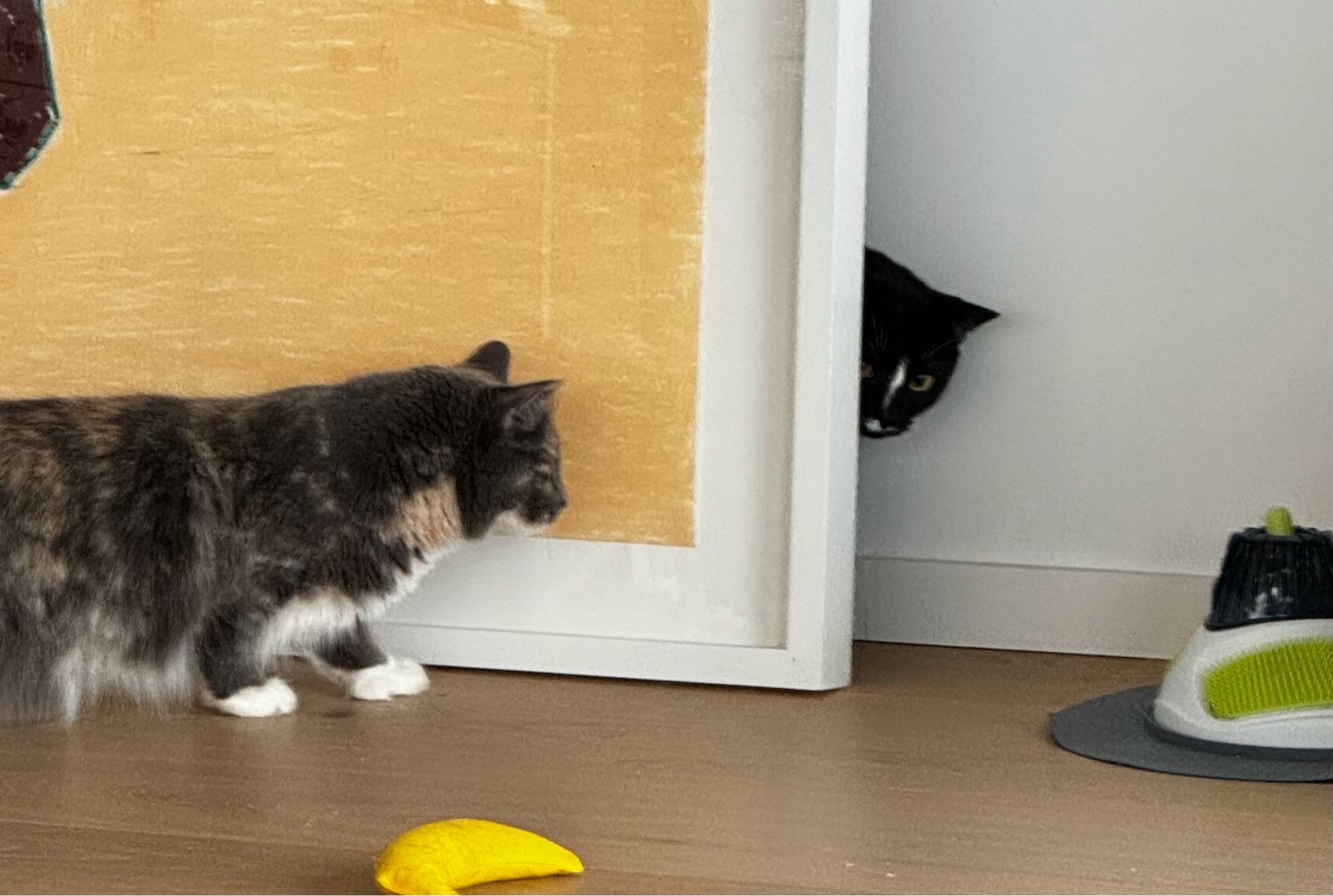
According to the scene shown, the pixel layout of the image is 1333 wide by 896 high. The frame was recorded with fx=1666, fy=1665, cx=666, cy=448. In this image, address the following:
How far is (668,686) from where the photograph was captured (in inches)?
86.4

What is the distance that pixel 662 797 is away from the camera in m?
1.70

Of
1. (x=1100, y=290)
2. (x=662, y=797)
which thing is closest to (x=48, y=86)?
(x=662, y=797)

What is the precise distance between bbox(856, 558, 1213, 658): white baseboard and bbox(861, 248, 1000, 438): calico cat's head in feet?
0.76

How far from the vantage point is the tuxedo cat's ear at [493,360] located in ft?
7.11

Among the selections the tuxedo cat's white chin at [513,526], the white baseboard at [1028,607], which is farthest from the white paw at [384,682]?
the white baseboard at [1028,607]

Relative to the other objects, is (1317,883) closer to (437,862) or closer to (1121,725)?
(1121,725)

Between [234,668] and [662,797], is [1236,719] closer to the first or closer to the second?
[662,797]

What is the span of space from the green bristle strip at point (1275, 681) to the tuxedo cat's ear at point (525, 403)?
0.85m

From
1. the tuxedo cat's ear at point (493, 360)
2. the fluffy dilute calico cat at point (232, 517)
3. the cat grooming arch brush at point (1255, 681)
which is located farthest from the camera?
the tuxedo cat's ear at point (493, 360)

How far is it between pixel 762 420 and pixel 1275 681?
27.8 inches

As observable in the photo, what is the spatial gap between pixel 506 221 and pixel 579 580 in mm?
489

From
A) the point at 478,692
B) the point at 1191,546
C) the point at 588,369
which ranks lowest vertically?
the point at 478,692

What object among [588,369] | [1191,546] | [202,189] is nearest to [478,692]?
[588,369]

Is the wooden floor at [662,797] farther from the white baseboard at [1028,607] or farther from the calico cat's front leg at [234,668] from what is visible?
the white baseboard at [1028,607]
